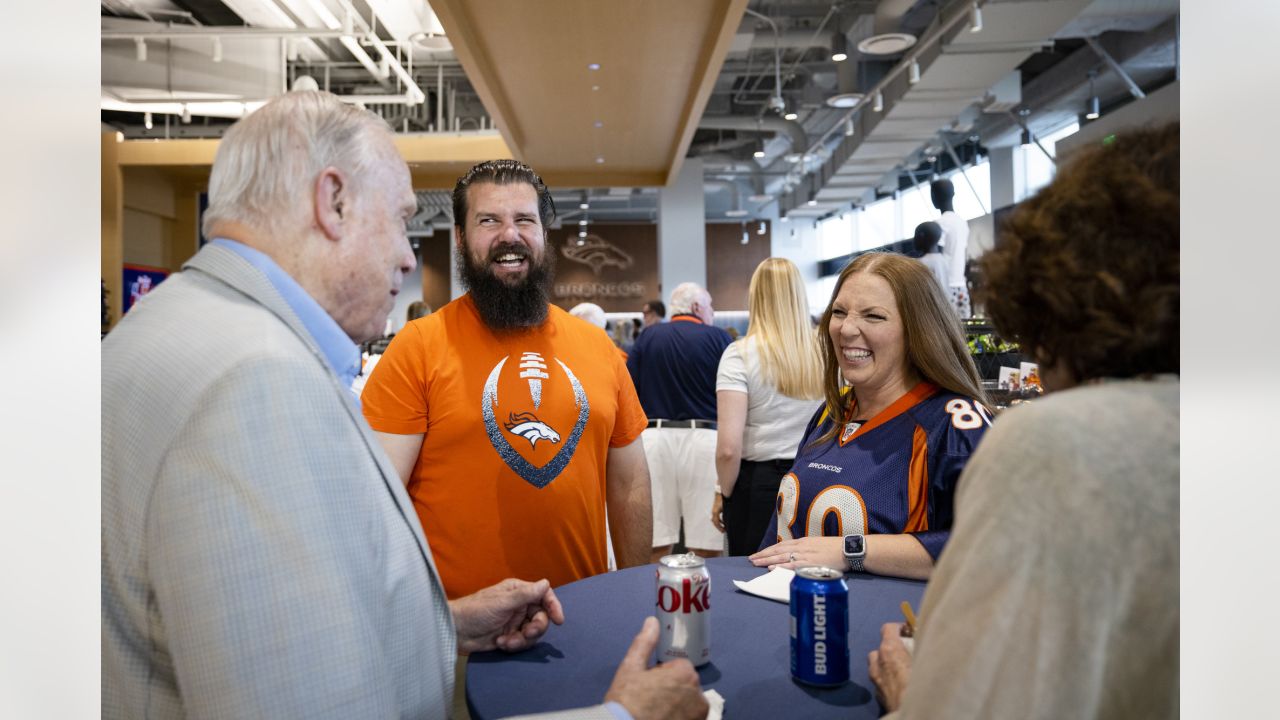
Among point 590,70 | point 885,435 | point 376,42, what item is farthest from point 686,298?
point 376,42

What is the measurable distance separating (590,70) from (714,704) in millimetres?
5423

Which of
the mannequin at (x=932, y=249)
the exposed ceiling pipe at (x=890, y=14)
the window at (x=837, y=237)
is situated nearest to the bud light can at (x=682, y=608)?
the mannequin at (x=932, y=249)

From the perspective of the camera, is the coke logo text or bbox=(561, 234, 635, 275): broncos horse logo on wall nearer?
the coke logo text

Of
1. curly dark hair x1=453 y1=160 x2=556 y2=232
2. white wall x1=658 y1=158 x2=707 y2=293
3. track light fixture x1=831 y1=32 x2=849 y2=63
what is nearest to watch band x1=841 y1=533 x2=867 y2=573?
curly dark hair x1=453 y1=160 x2=556 y2=232

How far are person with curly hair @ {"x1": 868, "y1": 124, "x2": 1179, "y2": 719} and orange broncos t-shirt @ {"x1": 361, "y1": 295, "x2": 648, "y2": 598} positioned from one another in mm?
1329

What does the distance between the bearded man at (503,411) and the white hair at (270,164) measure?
3.25ft

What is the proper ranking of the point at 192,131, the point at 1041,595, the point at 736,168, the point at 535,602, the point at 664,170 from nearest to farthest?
the point at 1041,595
the point at 535,602
the point at 664,170
the point at 192,131
the point at 736,168

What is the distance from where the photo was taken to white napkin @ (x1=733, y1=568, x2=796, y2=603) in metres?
1.55

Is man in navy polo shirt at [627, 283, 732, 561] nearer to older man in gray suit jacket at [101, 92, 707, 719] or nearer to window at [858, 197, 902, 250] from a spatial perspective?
older man in gray suit jacket at [101, 92, 707, 719]
